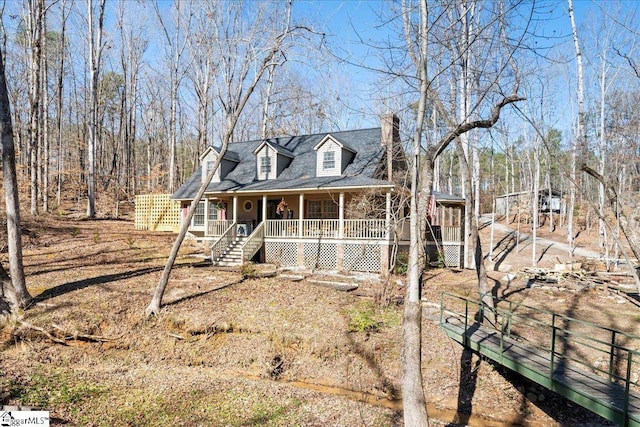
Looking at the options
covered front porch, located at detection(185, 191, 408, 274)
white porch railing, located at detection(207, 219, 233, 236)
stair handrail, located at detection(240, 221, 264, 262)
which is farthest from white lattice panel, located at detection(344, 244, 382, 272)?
white porch railing, located at detection(207, 219, 233, 236)

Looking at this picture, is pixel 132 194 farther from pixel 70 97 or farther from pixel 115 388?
pixel 115 388

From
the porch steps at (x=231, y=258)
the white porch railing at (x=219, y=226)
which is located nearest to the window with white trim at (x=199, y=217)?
the white porch railing at (x=219, y=226)

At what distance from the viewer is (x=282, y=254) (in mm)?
16859

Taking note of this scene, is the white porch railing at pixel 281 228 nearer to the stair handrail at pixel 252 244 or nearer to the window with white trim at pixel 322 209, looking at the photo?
the stair handrail at pixel 252 244

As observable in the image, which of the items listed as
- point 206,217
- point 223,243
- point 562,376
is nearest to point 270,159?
point 206,217

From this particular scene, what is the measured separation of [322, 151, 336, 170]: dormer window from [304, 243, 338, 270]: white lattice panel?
3.94 meters

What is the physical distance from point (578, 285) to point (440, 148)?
1231 cm

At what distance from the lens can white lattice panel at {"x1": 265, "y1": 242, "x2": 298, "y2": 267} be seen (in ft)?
54.5

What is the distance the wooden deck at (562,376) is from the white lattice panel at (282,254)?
350 inches

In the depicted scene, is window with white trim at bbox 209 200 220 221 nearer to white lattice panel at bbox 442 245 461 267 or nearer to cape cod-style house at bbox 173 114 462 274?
cape cod-style house at bbox 173 114 462 274

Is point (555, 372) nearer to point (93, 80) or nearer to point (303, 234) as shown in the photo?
point (303, 234)

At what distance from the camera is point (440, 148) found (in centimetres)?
572

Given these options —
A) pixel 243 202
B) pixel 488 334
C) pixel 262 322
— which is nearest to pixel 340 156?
pixel 243 202

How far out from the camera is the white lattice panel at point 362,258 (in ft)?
49.9
